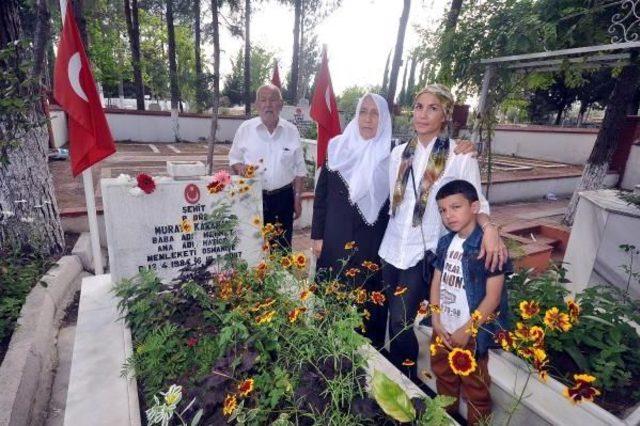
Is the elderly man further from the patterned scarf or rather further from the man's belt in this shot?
the patterned scarf

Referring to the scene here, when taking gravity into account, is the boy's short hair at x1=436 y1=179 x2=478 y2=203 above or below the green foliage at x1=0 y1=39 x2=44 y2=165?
below

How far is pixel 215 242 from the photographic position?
299cm

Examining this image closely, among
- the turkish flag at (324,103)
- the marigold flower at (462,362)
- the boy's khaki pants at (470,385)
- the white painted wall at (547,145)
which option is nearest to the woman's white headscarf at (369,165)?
the boy's khaki pants at (470,385)

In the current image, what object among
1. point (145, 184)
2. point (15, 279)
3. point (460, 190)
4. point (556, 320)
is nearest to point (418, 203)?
point (460, 190)

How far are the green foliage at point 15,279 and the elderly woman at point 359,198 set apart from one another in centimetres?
204

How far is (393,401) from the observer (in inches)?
45.6

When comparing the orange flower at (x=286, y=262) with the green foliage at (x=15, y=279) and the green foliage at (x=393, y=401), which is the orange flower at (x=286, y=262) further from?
the green foliage at (x=15, y=279)

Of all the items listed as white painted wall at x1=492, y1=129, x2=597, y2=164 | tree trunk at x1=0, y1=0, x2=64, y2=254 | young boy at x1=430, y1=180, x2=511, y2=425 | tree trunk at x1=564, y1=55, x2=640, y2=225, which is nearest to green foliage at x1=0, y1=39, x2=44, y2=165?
tree trunk at x1=0, y1=0, x2=64, y2=254

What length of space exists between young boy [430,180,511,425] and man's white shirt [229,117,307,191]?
1747 millimetres

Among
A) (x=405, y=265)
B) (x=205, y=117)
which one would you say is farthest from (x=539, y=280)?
(x=205, y=117)

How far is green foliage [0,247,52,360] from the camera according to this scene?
244 centimetres

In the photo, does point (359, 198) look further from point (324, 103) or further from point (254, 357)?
point (324, 103)

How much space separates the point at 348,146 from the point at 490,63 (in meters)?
2.55

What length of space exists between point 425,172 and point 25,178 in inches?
131
